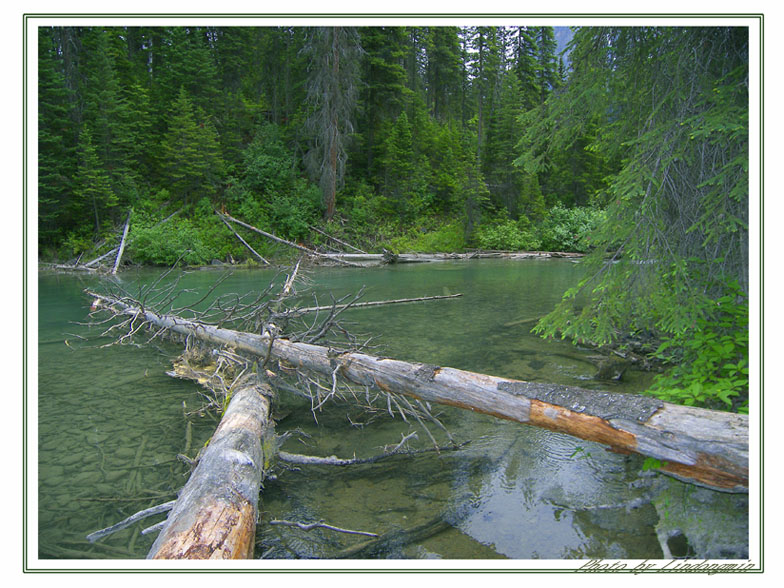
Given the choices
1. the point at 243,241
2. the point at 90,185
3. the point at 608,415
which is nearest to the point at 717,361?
the point at 608,415

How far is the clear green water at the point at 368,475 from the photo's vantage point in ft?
9.96

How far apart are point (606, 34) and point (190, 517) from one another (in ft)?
17.9

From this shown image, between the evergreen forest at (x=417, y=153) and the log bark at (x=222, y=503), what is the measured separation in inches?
113

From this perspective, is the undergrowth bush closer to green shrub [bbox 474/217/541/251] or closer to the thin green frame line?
green shrub [bbox 474/217/541/251]

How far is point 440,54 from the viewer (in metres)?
36.8

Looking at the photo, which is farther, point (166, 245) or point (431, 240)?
point (431, 240)

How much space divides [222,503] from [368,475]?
→ 1.35m

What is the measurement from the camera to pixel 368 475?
3883 millimetres

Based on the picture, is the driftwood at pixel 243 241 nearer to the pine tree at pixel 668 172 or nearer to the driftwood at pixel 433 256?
the driftwood at pixel 433 256

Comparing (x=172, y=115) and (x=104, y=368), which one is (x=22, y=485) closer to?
(x=104, y=368)

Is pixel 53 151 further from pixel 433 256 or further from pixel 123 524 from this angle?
pixel 123 524

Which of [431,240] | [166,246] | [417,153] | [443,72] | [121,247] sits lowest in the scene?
[121,247]
